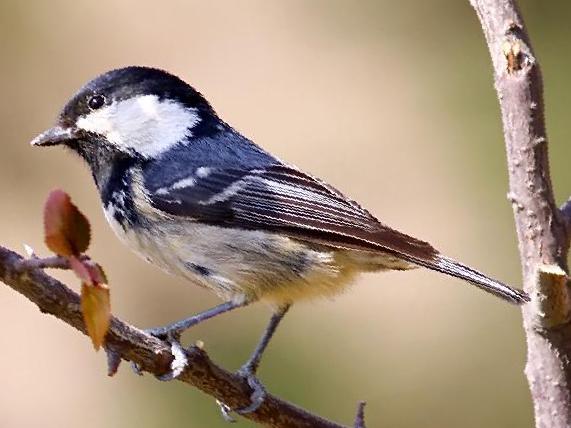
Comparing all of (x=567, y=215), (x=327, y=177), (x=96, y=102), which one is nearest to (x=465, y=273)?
(x=567, y=215)

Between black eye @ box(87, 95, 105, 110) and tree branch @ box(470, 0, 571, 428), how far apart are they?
961mm

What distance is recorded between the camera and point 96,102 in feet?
7.74

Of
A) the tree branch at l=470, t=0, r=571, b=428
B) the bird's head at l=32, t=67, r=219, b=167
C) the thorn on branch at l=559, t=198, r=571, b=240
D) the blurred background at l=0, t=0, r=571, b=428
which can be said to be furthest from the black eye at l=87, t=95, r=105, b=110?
the blurred background at l=0, t=0, r=571, b=428

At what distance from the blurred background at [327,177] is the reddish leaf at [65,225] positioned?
2.54m

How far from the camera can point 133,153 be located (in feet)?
7.67

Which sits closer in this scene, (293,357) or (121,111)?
(121,111)

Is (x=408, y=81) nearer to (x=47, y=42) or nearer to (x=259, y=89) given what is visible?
(x=259, y=89)

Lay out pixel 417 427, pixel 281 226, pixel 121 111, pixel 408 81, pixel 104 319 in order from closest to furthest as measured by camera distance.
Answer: pixel 104 319 < pixel 281 226 < pixel 121 111 < pixel 417 427 < pixel 408 81

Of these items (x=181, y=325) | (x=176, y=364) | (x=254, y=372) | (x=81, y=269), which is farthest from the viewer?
(x=254, y=372)

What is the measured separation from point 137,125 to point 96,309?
123cm

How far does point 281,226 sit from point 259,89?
2.55 m

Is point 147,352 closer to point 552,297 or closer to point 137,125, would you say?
point 552,297

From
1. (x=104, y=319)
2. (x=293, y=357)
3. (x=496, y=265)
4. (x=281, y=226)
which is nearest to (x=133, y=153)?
(x=281, y=226)

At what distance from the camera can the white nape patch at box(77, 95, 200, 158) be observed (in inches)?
92.4
